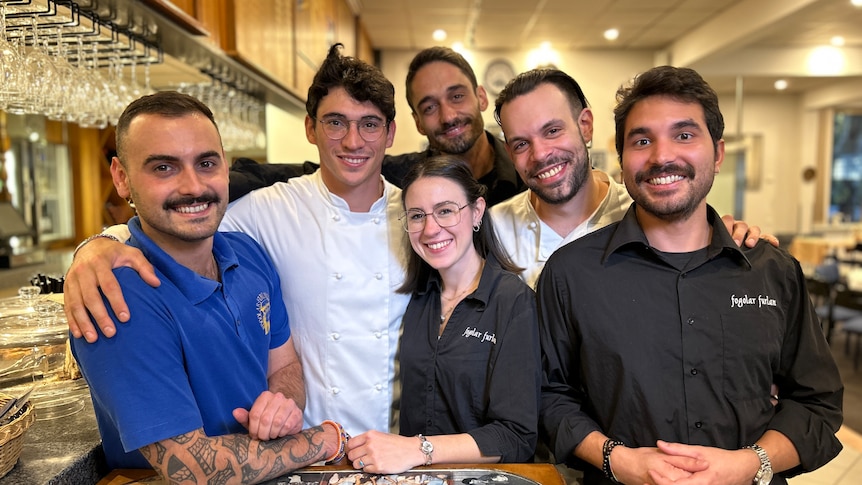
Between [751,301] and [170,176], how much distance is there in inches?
54.9

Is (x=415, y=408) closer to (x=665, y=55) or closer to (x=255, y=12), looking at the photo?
(x=255, y=12)

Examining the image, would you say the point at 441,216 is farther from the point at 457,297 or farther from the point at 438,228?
the point at 457,297

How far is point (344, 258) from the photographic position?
171 cm

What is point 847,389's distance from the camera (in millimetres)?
4824

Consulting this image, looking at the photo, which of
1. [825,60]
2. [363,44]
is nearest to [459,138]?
[363,44]

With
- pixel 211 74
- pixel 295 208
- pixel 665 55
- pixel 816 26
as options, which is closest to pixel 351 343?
pixel 295 208

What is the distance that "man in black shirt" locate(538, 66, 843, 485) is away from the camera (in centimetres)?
144

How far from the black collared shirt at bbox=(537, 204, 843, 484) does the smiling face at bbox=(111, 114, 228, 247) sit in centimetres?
94

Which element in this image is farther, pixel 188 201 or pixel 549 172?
pixel 549 172

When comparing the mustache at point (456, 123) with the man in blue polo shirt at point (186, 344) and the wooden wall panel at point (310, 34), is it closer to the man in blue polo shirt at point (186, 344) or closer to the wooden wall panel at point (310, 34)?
the man in blue polo shirt at point (186, 344)

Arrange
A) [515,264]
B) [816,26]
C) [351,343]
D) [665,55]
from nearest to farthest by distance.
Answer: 1. [351,343]
2. [515,264]
3. [816,26]
4. [665,55]

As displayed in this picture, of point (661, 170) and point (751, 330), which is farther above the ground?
point (661, 170)

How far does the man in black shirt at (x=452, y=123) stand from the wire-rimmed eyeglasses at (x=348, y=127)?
62 cm

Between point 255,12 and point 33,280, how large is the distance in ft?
5.10
